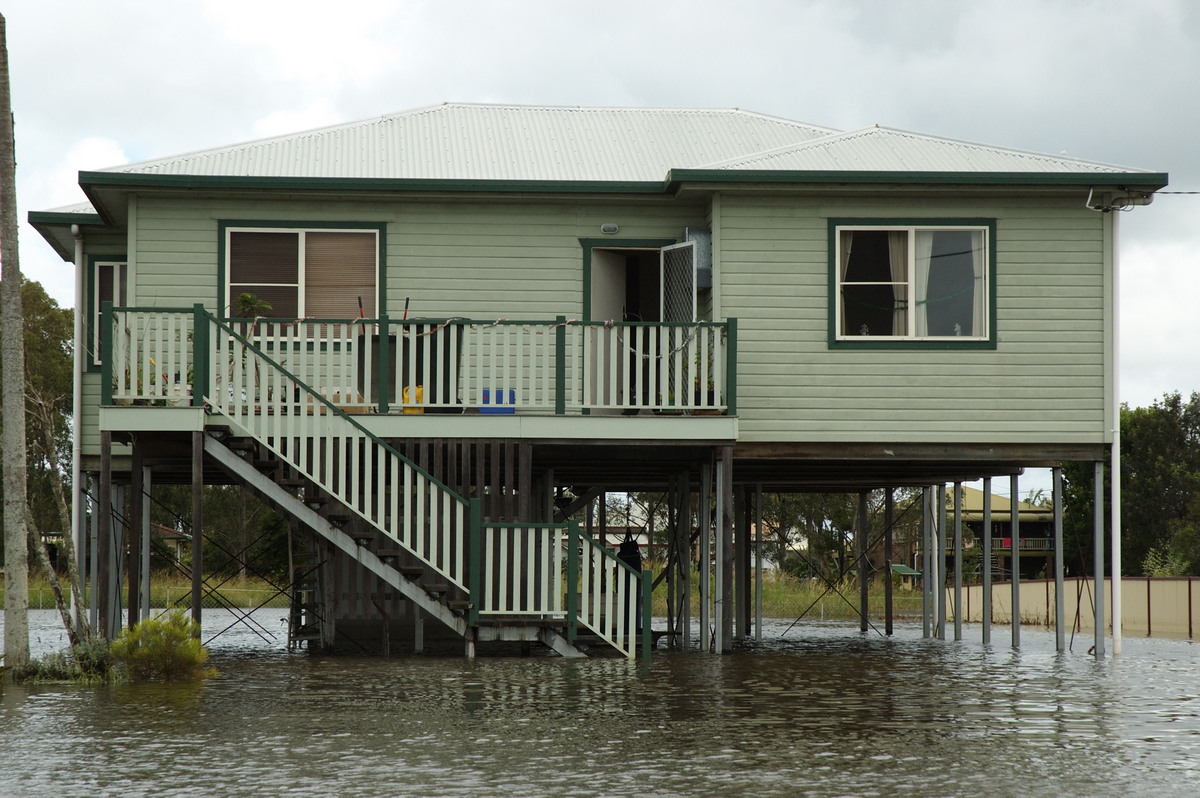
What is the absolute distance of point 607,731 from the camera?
9352 mm

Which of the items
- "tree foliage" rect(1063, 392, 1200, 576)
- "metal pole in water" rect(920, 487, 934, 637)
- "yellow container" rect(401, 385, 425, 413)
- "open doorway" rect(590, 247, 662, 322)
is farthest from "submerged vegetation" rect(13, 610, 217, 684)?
"tree foliage" rect(1063, 392, 1200, 576)

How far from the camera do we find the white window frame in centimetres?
1667

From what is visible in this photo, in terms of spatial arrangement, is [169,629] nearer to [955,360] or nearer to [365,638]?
[365,638]

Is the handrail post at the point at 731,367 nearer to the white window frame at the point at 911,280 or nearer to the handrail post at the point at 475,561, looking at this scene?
the white window frame at the point at 911,280

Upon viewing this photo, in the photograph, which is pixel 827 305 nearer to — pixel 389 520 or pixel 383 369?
pixel 383 369

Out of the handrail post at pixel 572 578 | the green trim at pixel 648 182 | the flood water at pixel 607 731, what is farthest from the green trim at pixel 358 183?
the flood water at pixel 607 731

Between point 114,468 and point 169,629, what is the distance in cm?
561

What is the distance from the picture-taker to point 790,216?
1675 centimetres

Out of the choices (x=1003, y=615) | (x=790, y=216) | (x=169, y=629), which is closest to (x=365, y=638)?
(x=169, y=629)

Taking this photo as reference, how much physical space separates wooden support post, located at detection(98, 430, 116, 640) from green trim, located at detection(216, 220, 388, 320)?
2410mm

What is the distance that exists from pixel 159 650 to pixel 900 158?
10221 mm

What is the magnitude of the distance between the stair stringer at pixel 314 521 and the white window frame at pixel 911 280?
5.76 meters

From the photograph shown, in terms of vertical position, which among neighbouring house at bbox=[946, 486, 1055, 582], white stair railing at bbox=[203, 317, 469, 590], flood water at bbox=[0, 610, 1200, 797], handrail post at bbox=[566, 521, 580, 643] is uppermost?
white stair railing at bbox=[203, 317, 469, 590]

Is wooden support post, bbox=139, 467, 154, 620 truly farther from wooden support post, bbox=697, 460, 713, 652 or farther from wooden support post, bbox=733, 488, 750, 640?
wooden support post, bbox=733, 488, 750, 640
